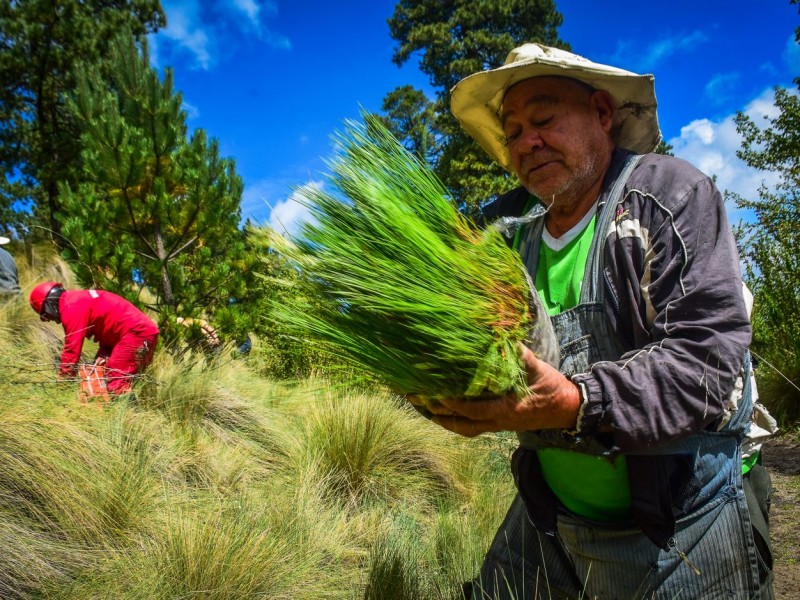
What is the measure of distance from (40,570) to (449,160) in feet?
46.6

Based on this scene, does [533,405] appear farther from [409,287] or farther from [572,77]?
[572,77]

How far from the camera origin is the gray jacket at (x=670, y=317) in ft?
3.23

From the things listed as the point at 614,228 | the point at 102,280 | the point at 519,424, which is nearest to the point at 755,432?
the point at 614,228

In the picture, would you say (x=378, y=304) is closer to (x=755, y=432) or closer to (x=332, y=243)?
(x=332, y=243)

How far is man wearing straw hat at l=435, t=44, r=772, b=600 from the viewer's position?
3.27ft

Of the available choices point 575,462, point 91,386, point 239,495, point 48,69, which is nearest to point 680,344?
point 575,462

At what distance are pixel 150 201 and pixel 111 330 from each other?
51.5 inches

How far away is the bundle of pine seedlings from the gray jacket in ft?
0.53

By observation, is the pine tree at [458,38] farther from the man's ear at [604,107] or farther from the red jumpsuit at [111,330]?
the man's ear at [604,107]

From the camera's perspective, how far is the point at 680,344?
100cm

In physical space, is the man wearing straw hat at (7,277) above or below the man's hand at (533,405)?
above

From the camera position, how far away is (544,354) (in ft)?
3.47

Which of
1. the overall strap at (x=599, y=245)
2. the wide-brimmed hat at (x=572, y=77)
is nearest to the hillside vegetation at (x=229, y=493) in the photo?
the overall strap at (x=599, y=245)

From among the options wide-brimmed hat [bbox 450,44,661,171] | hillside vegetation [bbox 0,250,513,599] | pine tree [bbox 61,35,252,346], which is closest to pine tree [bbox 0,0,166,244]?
pine tree [bbox 61,35,252,346]
